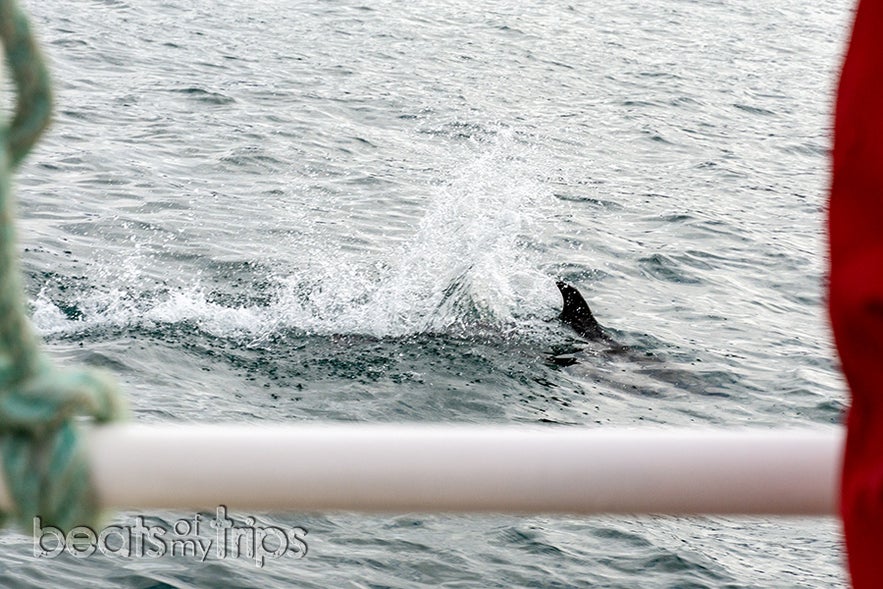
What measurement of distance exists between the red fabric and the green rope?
678mm

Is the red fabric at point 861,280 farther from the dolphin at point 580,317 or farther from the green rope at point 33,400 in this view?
the dolphin at point 580,317

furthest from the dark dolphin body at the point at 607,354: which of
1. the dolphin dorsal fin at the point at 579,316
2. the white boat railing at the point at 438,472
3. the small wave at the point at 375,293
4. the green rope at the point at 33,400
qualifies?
the green rope at the point at 33,400

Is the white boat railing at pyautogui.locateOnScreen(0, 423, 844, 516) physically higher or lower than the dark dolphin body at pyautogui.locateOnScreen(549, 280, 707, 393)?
higher

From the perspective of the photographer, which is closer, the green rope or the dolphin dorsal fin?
the green rope

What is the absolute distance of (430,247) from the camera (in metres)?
12.6

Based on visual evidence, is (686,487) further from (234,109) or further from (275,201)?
(234,109)

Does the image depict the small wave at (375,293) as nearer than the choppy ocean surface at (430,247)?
No

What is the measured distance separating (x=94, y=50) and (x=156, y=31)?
1.87 metres

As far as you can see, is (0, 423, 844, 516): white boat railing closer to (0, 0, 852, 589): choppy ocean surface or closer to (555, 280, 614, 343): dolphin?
(0, 0, 852, 589): choppy ocean surface

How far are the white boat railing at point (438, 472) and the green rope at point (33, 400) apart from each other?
31 millimetres

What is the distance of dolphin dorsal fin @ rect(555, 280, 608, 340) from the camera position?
10.6 metres

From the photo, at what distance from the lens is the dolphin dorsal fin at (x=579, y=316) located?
10.6 metres

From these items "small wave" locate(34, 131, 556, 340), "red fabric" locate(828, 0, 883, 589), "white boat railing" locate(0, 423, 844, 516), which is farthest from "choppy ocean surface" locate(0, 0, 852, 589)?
"red fabric" locate(828, 0, 883, 589)

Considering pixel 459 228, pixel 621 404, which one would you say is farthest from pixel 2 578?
pixel 459 228
